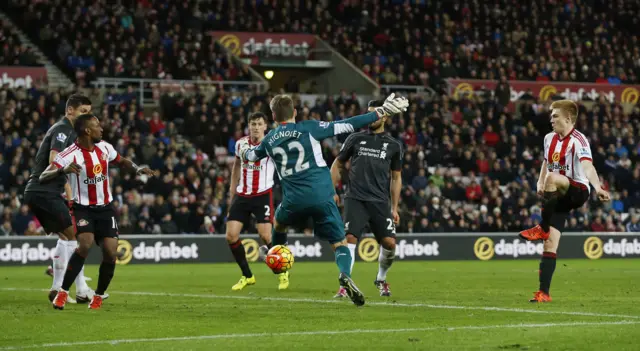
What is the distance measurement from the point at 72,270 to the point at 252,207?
4389 mm

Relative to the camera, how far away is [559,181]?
1225cm

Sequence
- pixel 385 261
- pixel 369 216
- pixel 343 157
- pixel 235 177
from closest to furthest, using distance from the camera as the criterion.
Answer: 1. pixel 369 216
2. pixel 343 157
3. pixel 385 261
4. pixel 235 177

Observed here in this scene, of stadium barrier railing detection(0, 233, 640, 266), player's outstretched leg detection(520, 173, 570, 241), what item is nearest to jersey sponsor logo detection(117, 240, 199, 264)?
stadium barrier railing detection(0, 233, 640, 266)

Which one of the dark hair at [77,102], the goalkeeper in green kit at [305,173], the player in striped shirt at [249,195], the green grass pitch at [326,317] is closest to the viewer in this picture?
the green grass pitch at [326,317]

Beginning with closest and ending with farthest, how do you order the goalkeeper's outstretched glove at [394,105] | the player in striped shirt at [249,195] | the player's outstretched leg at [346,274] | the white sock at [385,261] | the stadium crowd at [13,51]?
the goalkeeper's outstretched glove at [394,105] → the player's outstretched leg at [346,274] → the white sock at [385,261] → the player in striped shirt at [249,195] → the stadium crowd at [13,51]

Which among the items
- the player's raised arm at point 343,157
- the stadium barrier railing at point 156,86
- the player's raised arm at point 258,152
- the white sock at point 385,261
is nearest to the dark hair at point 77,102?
the player's raised arm at point 258,152

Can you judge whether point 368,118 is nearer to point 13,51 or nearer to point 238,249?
point 238,249

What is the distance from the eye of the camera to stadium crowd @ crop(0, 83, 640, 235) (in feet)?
86.0

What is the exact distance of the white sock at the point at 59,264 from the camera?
42.4 feet

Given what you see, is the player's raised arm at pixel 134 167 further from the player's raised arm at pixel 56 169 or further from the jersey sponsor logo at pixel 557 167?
the jersey sponsor logo at pixel 557 167

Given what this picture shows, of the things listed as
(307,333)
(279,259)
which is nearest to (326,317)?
(279,259)

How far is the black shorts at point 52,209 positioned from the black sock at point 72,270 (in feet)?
3.64

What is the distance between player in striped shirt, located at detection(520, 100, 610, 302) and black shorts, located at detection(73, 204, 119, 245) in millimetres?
4428

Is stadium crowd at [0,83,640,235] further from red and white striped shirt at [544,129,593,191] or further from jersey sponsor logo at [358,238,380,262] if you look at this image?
red and white striped shirt at [544,129,593,191]
